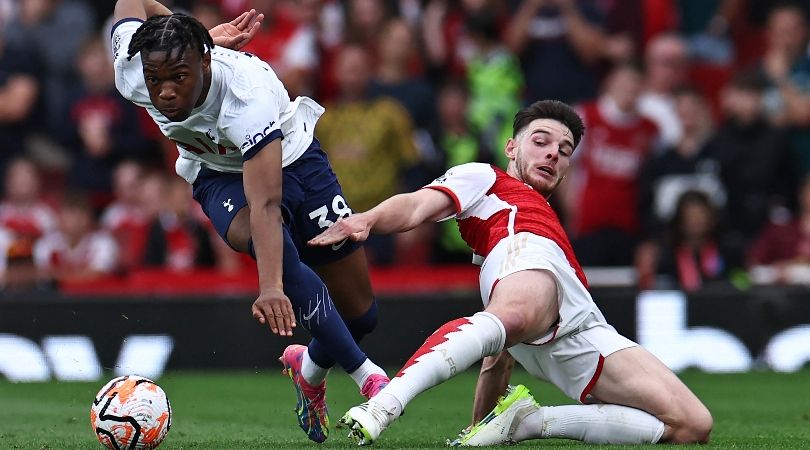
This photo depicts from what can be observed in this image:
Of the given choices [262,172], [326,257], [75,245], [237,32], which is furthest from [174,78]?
[75,245]

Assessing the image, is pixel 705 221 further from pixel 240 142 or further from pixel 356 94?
pixel 240 142

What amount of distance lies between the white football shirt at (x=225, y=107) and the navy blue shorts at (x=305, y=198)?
9 cm

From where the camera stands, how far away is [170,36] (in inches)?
246

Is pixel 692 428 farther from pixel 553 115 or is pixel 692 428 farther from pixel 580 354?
pixel 553 115

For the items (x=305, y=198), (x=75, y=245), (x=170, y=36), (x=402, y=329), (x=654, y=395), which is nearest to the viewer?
(x=170, y=36)

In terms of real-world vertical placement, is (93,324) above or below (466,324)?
below

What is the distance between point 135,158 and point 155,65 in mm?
8068

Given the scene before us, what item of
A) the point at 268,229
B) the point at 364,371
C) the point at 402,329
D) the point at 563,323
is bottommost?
the point at 402,329

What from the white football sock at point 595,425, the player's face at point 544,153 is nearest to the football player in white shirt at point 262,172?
the white football sock at point 595,425

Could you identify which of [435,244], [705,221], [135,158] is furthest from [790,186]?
[135,158]

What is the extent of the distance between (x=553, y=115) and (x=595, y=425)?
4.83 ft

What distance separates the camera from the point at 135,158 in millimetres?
14117

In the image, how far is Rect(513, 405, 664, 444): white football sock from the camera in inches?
251

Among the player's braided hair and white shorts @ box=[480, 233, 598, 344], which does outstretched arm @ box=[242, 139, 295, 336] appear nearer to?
the player's braided hair
